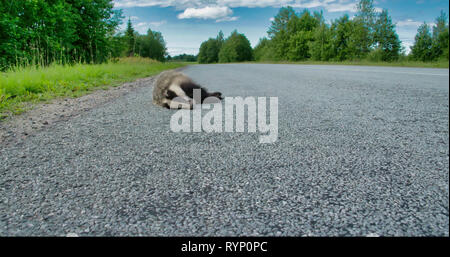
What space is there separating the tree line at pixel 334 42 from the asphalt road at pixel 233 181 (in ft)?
12.2

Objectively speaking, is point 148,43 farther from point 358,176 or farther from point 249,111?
point 358,176

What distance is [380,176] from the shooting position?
5.01ft

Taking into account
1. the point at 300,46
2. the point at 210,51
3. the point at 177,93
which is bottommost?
the point at 177,93

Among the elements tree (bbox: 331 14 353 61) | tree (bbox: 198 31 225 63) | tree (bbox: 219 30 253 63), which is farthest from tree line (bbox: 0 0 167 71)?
tree (bbox: 219 30 253 63)

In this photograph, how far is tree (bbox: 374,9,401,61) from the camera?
17.5 metres

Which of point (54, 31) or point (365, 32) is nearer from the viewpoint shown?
point (54, 31)

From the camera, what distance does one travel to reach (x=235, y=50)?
54281 millimetres

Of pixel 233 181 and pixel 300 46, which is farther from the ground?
pixel 300 46

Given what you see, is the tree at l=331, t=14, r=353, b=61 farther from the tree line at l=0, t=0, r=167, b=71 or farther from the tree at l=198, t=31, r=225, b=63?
the tree at l=198, t=31, r=225, b=63

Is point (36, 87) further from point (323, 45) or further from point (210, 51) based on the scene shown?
point (210, 51)

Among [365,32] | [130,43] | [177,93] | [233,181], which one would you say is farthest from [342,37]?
[233,181]

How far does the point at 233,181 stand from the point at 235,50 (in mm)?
55470

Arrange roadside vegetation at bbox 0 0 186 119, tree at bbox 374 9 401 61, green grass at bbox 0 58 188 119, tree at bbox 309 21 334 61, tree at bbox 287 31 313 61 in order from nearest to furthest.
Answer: green grass at bbox 0 58 188 119
roadside vegetation at bbox 0 0 186 119
tree at bbox 374 9 401 61
tree at bbox 309 21 334 61
tree at bbox 287 31 313 61

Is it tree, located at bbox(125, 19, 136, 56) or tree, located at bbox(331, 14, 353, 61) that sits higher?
tree, located at bbox(331, 14, 353, 61)
